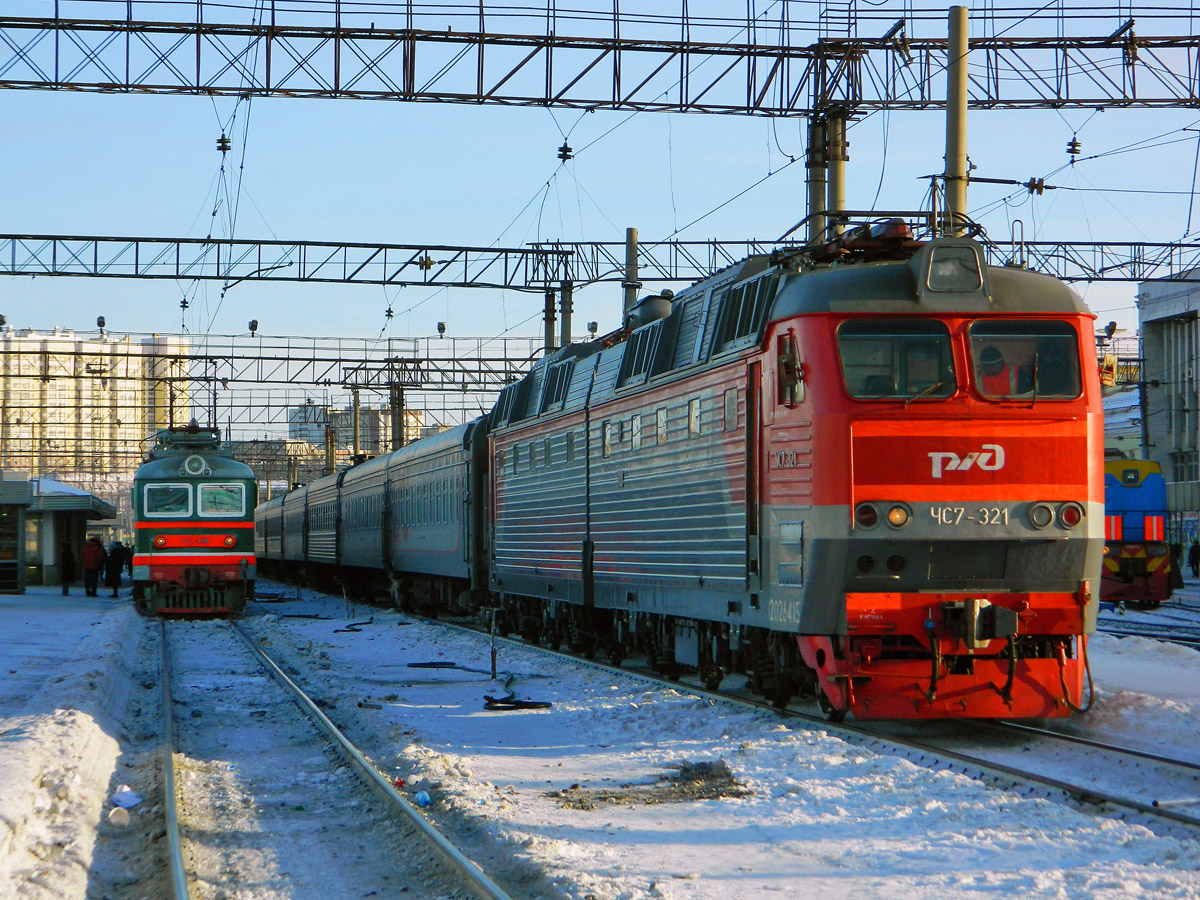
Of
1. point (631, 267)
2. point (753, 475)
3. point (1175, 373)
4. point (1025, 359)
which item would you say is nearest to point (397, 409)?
point (631, 267)

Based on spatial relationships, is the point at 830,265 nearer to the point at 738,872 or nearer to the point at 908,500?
the point at 908,500

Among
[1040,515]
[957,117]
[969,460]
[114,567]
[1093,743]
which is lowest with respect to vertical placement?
[1093,743]

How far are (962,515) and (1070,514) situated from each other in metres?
0.88

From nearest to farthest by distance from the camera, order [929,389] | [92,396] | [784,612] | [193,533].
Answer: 1. [929,389]
2. [784,612]
3. [193,533]
4. [92,396]

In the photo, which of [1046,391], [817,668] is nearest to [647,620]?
[817,668]

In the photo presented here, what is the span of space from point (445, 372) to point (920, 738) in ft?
109

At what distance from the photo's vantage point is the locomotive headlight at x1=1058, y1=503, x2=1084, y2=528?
1070cm

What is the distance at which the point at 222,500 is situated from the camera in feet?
93.2

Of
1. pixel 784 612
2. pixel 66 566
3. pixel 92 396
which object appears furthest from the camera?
pixel 92 396

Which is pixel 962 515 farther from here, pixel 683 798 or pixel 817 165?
pixel 817 165

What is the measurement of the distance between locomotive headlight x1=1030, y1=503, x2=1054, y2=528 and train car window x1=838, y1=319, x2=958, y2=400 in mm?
1066

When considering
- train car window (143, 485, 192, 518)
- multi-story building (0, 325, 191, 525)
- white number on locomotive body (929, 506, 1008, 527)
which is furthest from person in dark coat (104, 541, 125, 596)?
white number on locomotive body (929, 506, 1008, 527)

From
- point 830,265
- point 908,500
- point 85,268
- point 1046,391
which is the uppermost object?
point 85,268

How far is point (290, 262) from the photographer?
28984 mm
